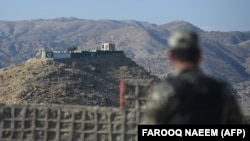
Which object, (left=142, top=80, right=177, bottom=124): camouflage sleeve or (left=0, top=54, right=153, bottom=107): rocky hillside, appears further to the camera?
(left=0, top=54, right=153, bottom=107): rocky hillside

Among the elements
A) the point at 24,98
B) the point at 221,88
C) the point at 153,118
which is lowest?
the point at 24,98

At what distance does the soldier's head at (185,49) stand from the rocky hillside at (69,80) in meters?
31.4

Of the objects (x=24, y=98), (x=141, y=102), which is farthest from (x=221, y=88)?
(x=24, y=98)

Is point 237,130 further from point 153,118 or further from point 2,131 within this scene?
point 2,131

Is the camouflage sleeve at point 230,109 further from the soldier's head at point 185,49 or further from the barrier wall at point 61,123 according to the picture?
the barrier wall at point 61,123

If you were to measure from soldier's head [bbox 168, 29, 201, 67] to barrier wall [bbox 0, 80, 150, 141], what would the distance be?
8905 mm

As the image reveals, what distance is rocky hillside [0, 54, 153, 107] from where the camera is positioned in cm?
3694

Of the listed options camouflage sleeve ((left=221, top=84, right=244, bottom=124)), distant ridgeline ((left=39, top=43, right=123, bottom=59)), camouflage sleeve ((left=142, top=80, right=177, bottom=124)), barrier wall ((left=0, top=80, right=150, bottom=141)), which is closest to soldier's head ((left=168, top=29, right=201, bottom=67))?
camouflage sleeve ((left=142, top=80, right=177, bottom=124))

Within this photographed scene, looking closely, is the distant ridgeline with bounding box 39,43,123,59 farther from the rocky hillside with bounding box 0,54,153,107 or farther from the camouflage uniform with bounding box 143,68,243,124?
the camouflage uniform with bounding box 143,68,243,124

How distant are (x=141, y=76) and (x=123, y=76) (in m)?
1.62

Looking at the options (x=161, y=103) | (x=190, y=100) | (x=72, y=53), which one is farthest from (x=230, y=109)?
(x=72, y=53)

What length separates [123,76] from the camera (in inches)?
1780

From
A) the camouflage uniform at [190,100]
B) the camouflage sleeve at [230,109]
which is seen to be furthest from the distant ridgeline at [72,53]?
the camouflage uniform at [190,100]

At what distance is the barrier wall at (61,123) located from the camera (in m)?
13.1
